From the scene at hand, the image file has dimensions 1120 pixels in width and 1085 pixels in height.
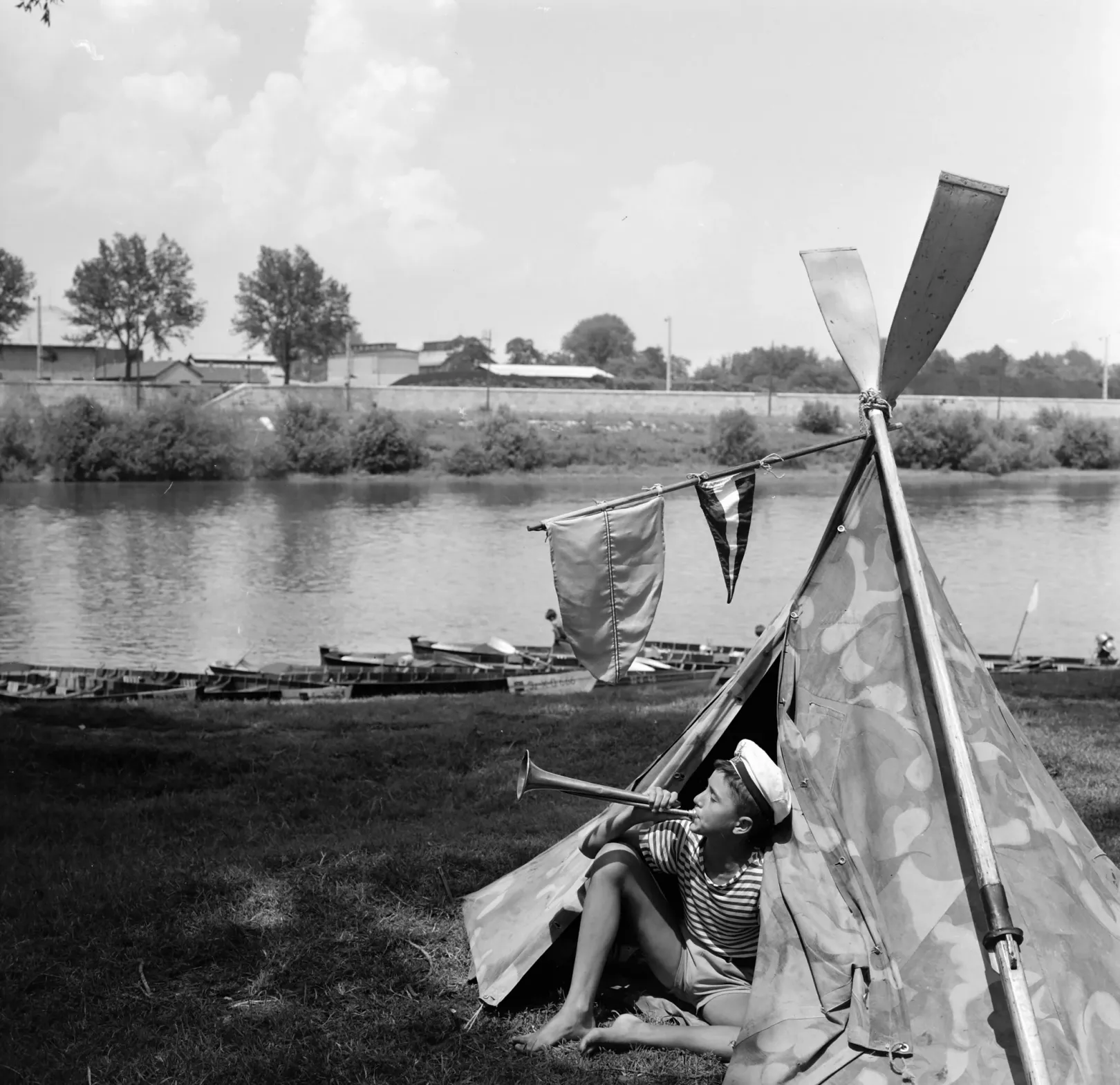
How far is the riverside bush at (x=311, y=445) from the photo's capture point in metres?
53.6

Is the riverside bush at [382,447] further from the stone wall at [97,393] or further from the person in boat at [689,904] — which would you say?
the person in boat at [689,904]

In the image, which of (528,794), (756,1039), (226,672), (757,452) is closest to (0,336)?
(757,452)

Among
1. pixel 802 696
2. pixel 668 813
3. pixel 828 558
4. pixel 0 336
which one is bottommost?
pixel 668 813

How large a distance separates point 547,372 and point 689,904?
282 feet

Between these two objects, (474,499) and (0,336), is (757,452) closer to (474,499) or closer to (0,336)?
(474,499)

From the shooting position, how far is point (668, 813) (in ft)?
15.0

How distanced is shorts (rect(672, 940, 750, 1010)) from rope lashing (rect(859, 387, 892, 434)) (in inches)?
89.1

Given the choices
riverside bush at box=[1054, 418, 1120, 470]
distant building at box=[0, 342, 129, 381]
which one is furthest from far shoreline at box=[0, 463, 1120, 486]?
distant building at box=[0, 342, 129, 381]

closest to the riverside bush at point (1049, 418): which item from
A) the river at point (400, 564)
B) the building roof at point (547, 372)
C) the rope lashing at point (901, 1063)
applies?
the river at point (400, 564)

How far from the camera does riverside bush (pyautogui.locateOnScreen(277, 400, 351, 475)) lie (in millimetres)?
53625

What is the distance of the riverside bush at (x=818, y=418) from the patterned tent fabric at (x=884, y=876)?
56701mm

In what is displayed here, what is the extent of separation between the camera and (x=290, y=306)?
75.1 metres

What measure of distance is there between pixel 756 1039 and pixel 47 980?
2.86 meters

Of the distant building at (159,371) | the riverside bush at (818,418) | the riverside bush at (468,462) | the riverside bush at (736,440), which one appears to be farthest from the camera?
the distant building at (159,371)
